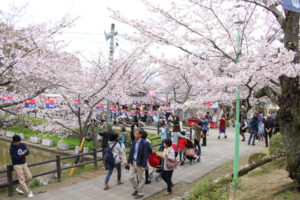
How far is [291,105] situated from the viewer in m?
4.19

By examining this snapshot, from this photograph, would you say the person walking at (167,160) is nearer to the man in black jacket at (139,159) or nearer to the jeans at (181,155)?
the man in black jacket at (139,159)

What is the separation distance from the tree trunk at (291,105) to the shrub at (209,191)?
1372 millimetres

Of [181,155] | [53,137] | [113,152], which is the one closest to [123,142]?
[113,152]

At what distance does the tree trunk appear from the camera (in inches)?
163

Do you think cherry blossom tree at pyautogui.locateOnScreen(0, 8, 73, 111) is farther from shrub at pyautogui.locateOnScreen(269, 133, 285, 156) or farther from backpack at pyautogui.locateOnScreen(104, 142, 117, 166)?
shrub at pyautogui.locateOnScreen(269, 133, 285, 156)

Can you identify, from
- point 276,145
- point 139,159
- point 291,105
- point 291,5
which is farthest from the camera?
point 276,145

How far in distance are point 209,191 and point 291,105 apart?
87.5 inches

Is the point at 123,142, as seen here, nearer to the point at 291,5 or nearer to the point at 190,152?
the point at 190,152

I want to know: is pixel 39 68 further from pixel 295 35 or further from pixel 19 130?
pixel 19 130

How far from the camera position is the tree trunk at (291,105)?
13.5 feet

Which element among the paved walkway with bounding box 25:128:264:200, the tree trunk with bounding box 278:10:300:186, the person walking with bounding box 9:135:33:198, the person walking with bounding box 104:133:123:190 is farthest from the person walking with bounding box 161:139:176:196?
the person walking with bounding box 9:135:33:198

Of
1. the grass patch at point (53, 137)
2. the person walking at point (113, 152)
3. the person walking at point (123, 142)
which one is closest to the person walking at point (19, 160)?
the person walking at point (113, 152)

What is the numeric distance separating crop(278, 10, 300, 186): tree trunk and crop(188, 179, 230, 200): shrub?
137 cm

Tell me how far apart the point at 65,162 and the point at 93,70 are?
543 cm
